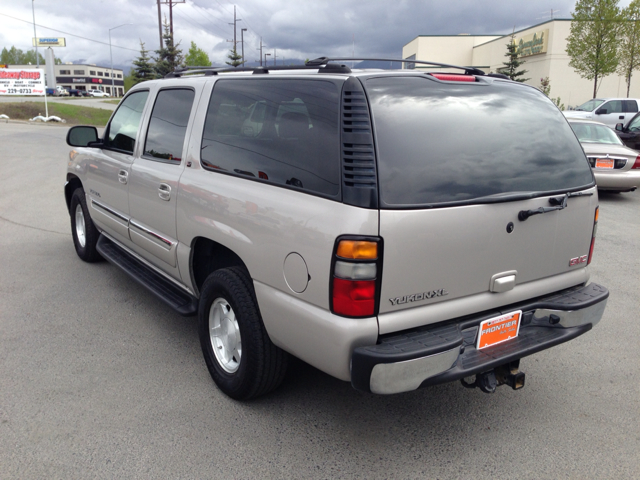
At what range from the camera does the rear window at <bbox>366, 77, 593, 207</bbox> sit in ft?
8.13

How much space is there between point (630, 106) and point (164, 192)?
20.4m

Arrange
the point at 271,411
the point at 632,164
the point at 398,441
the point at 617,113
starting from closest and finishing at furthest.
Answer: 1. the point at 398,441
2. the point at 271,411
3. the point at 632,164
4. the point at 617,113

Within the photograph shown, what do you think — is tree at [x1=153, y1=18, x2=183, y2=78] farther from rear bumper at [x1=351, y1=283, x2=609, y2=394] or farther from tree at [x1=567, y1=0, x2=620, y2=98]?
rear bumper at [x1=351, y1=283, x2=609, y2=394]

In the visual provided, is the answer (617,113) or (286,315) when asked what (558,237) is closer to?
(286,315)

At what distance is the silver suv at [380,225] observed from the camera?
2418mm

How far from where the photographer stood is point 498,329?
110 inches

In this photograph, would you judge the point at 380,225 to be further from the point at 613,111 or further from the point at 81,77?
the point at 81,77

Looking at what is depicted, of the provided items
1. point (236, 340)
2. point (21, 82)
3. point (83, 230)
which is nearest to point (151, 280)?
point (236, 340)

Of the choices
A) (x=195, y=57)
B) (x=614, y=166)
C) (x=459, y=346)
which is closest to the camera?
(x=459, y=346)

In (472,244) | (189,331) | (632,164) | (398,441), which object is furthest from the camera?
(632,164)

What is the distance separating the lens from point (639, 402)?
331cm

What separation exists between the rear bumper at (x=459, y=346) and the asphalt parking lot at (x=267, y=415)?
1.79 ft

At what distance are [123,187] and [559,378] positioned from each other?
144 inches

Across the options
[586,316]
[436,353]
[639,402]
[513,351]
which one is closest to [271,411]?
[436,353]
